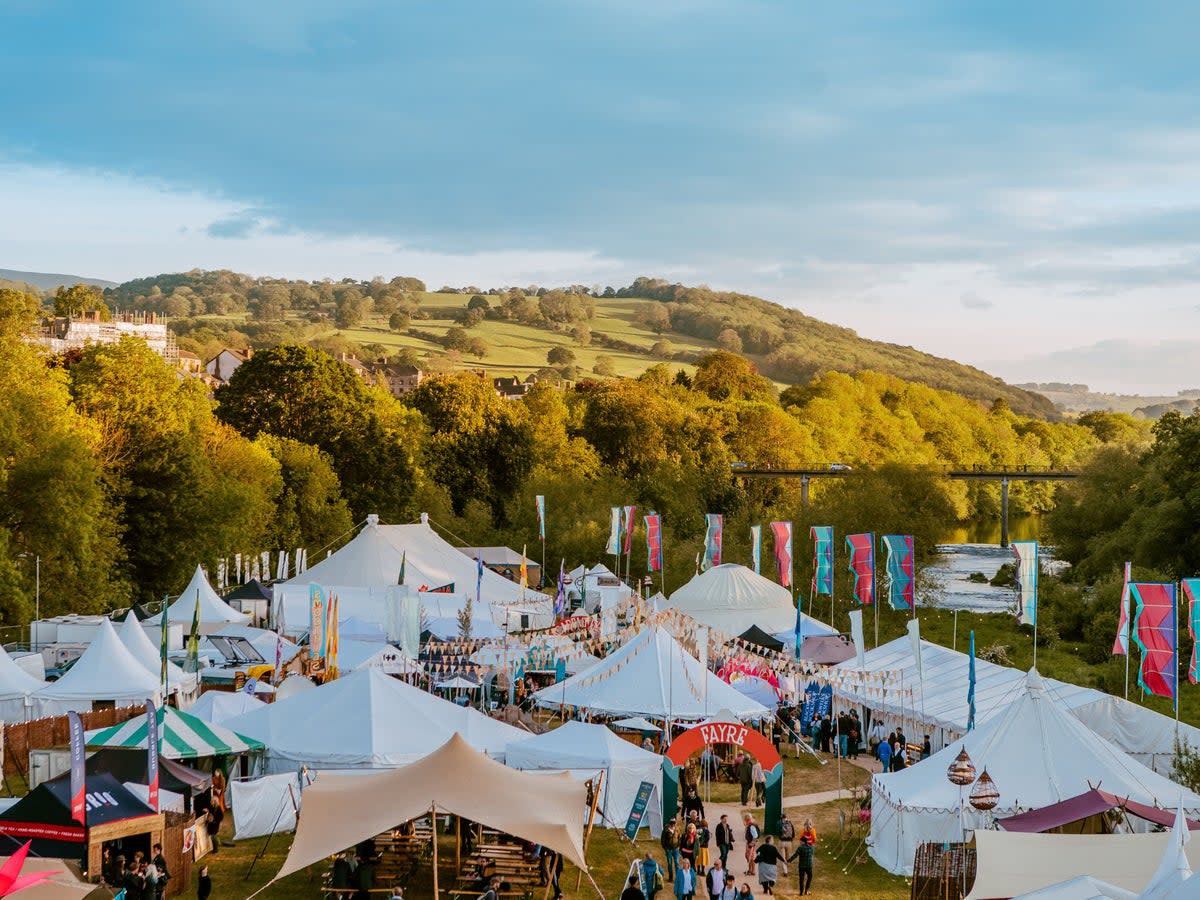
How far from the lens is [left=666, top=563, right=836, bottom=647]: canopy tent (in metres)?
42.6

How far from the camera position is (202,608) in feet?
120

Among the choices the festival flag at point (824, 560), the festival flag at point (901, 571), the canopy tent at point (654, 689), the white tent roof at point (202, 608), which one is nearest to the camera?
the canopy tent at point (654, 689)

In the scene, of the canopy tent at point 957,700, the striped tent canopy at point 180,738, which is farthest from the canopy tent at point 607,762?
the canopy tent at point 957,700

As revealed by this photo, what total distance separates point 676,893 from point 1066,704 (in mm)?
10845

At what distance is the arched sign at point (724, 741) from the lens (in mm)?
21234

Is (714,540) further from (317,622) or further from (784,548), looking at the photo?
(317,622)

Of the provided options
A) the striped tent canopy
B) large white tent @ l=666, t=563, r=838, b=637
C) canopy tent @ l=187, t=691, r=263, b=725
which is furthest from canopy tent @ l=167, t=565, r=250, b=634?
the striped tent canopy

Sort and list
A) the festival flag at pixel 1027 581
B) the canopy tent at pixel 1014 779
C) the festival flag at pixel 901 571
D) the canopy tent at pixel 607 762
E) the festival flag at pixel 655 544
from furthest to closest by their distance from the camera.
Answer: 1. the festival flag at pixel 655 544
2. the festival flag at pixel 901 571
3. the festival flag at pixel 1027 581
4. the canopy tent at pixel 607 762
5. the canopy tent at pixel 1014 779

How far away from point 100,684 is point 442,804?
41.7ft

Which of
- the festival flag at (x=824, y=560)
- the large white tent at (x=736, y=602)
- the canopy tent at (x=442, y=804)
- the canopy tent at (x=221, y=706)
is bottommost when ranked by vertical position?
the large white tent at (x=736, y=602)

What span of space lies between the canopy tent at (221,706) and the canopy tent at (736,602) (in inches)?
737

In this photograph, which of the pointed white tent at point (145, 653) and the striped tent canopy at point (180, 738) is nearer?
the striped tent canopy at point (180, 738)

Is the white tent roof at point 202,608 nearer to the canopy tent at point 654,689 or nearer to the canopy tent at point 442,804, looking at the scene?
the canopy tent at point 654,689

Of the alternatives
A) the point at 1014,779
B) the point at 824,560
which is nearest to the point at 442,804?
the point at 1014,779
